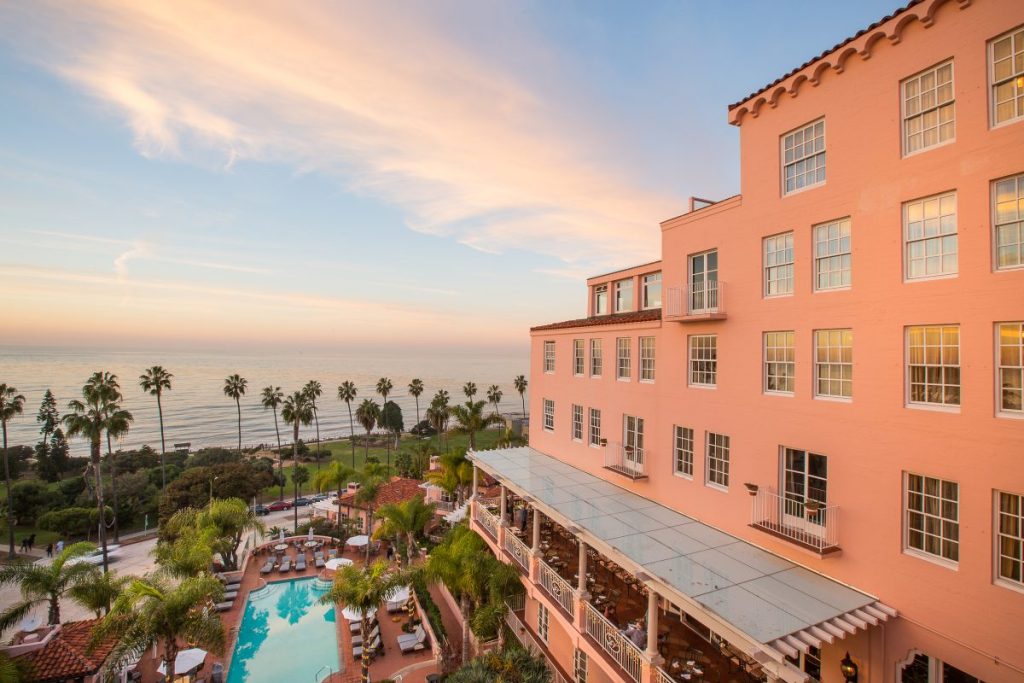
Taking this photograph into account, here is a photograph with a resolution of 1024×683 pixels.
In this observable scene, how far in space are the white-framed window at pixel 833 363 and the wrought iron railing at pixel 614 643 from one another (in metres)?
7.74

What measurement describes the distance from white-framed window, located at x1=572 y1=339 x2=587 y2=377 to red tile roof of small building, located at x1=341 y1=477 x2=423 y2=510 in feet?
71.6

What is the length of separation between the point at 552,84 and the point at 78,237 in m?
44.4

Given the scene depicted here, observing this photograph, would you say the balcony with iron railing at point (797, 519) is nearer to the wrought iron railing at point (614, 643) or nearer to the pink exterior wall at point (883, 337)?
the pink exterior wall at point (883, 337)

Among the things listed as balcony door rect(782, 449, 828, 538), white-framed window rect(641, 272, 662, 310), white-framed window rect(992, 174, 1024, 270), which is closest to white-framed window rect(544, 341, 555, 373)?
white-framed window rect(641, 272, 662, 310)

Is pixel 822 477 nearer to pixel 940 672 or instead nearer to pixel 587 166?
pixel 940 672

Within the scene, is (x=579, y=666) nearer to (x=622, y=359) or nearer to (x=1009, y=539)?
(x=622, y=359)

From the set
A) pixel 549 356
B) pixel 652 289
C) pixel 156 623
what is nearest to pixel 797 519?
pixel 652 289

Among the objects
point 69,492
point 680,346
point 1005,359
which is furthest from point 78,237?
point 1005,359

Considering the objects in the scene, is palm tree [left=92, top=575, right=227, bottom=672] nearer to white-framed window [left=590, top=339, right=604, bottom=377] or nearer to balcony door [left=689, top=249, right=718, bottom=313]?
white-framed window [left=590, top=339, right=604, bottom=377]

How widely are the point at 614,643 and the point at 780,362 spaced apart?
28.8 ft

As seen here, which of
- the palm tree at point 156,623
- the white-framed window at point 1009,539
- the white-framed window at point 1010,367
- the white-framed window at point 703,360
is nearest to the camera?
the white-framed window at point 1009,539

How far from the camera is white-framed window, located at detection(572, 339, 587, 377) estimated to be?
20.6 metres

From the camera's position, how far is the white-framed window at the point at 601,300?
2342 cm

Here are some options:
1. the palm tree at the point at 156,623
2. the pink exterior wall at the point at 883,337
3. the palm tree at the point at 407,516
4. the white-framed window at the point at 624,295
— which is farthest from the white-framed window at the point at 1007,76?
the palm tree at the point at 156,623
